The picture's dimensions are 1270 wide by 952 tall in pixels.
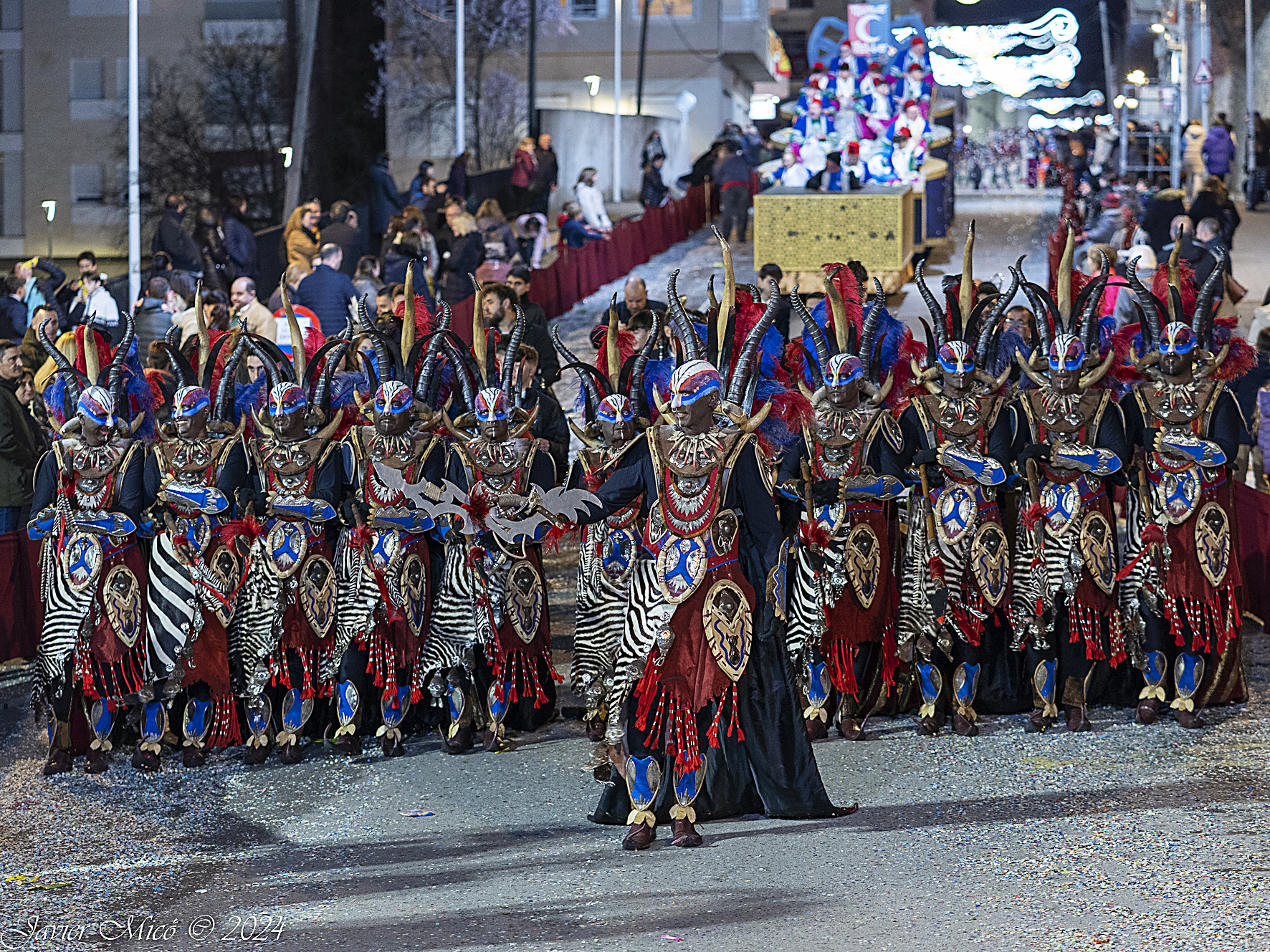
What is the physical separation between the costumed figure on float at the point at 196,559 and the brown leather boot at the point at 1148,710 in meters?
4.48

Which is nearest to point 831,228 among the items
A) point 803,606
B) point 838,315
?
point 838,315

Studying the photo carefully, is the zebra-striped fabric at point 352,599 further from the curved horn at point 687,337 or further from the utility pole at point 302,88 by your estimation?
the utility pole at point 302,88

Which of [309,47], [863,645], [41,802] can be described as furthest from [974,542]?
[309,47]

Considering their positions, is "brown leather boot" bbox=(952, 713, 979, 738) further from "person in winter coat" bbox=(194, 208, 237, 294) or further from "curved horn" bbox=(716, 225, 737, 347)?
"person in winter coat" bbox=(194, 208, 237, 294)

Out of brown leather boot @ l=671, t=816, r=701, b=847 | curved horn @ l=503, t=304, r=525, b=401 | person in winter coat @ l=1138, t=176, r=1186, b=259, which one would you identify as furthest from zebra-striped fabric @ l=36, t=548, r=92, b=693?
person in winter coat @ l=1138, t=176, r=1186, b=259

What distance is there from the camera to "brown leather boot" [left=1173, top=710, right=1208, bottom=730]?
8.19m

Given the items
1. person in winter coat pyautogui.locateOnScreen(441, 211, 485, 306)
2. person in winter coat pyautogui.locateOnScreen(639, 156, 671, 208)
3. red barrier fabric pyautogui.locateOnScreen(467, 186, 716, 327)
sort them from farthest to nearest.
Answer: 1. person in winter coat pyautogui.locateOnScreen(639, 156, 671, 208)
2. red barrier fabric pyautogui.locateOnScreen(467, 186, 716, 327)
3. person in winter coat pyautogui.locateOnScreen(441, 211, 485, 306)

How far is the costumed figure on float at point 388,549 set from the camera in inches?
310

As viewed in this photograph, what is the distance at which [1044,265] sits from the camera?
22.4m

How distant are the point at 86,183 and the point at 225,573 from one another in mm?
20777

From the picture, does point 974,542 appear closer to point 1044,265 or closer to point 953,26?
point 1044,265

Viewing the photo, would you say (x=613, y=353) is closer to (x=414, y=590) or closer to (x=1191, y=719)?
(x=414, y=590)

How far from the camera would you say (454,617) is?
26.2 feet

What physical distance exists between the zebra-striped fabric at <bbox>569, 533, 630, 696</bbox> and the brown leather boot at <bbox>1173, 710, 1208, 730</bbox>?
9.53 feet
